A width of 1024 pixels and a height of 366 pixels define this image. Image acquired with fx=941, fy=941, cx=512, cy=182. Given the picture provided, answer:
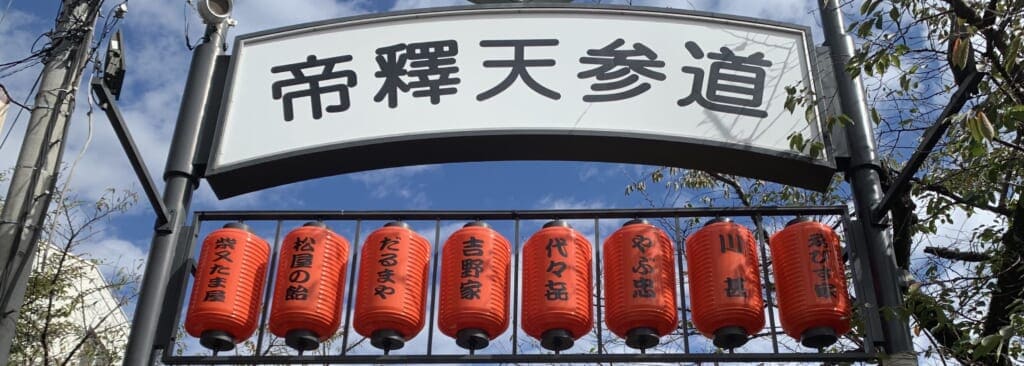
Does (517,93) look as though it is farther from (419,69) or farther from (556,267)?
(556,267)

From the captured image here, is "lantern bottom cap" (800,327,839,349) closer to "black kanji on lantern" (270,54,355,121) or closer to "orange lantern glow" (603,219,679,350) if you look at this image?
"orange lantern glow" (603,219,679,350)

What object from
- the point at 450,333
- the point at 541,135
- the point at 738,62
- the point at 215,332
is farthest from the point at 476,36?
the point at 215,332

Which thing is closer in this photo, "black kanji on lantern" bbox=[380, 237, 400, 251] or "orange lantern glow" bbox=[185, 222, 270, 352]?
"orange lantern glow" bbox=[185, 222, 270, 352]

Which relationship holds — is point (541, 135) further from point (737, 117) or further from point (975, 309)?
point (975, 309)

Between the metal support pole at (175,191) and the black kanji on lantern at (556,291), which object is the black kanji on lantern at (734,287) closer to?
the black kanji on lantern at (556,291)

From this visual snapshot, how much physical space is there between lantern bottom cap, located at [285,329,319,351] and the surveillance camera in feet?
9.93

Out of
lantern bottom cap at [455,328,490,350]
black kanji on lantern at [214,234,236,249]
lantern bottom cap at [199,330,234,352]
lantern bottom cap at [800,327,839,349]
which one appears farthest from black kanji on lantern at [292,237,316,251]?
lantern bottom cap at [800,327,839,349]

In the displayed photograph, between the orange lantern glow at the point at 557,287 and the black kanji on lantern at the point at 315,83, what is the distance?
6.56 feet

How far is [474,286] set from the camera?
633cm

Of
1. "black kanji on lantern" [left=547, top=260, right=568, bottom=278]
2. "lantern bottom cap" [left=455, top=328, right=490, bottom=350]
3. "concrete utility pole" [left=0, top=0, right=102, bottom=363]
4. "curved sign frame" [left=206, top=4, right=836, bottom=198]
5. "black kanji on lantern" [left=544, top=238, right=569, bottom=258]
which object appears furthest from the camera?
"curved sign frame" [left=206, top=4, right=836, bottom=198]

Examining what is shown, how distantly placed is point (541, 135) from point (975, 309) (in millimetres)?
3658

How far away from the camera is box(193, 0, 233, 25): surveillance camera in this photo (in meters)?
7.91

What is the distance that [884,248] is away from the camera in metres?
6.42

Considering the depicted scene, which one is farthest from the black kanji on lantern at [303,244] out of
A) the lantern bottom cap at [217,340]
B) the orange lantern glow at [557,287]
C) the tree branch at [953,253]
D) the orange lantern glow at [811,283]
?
the tree branch at [953,253]
